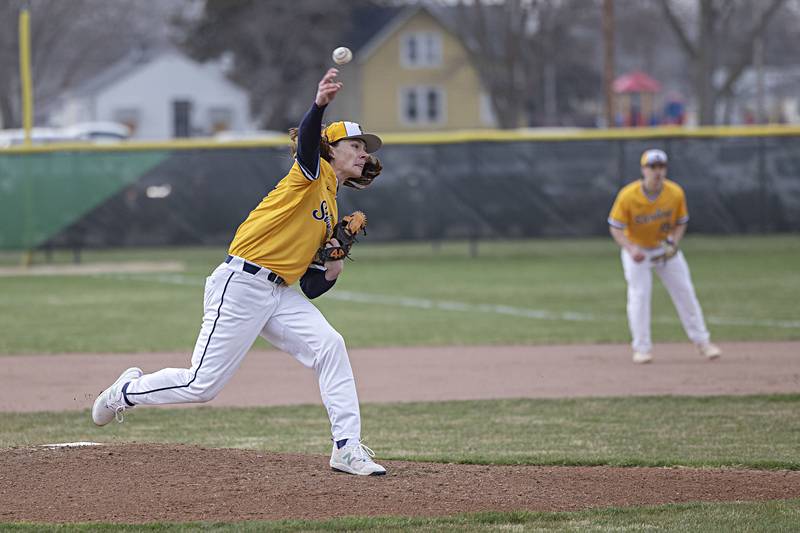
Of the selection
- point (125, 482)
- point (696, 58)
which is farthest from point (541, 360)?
point (696, 58)

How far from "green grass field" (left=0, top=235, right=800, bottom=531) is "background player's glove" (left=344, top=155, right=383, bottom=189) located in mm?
1781

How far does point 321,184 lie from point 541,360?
19.4ft

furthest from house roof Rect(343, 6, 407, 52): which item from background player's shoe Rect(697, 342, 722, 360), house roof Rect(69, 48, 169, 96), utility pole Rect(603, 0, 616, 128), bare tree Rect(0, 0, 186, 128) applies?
background player's shoe Rect(697, 342, 722, 360)

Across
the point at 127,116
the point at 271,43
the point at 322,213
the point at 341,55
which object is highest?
the point at 271,43

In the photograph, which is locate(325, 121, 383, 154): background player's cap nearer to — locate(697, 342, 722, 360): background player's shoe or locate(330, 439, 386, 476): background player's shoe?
locate(330, 439, 386, 476): background player's shoe

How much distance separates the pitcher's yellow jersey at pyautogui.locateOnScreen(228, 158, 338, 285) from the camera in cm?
614

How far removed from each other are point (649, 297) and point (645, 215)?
0.76 metres

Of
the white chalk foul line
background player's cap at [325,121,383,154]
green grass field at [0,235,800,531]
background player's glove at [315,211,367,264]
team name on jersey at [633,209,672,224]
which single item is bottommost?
the white chalk foul line

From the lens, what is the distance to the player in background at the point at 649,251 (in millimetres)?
11291

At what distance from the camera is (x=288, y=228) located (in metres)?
6.19

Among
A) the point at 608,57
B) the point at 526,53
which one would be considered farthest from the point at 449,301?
the point at 526,53

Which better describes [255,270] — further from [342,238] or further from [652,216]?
[652,216]

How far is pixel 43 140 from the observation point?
33.3m

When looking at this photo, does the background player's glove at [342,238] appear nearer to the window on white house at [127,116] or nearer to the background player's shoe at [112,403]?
the background player's shoe at [112,403]
